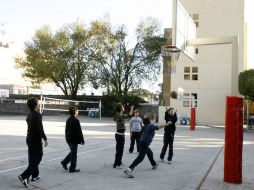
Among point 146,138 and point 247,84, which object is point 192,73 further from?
point 146,138

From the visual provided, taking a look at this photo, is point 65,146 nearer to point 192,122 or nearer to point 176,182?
point 176,182

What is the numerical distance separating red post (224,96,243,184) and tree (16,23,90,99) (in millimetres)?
40634

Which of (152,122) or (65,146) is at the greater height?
(152,122)

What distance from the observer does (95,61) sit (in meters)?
48.8

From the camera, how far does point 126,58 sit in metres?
47.5

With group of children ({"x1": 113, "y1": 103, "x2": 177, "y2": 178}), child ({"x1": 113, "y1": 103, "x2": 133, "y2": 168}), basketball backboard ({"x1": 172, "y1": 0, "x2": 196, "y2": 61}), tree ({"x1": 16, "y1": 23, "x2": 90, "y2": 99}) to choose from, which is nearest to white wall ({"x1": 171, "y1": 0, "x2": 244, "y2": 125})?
tree ({"x1": 16, "y1": 23, "x2": 90, "y2": 99})

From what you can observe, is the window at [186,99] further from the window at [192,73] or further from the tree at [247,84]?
the tree at [247,84]

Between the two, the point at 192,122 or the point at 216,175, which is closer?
the point at 216,175

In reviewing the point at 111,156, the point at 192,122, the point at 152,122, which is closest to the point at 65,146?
the point at 111,156

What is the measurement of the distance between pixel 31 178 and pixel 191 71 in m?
34.7

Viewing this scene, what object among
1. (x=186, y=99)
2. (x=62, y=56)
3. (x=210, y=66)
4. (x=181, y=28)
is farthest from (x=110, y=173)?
(x=62, y=56)

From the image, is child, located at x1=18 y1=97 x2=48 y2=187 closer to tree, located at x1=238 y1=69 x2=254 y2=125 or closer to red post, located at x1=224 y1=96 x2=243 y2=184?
red post, located at x1=224 y1=96 x2=243 y2=184

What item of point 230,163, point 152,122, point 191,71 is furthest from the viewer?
point 191,71

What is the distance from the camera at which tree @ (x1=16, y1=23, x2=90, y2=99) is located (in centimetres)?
5038
